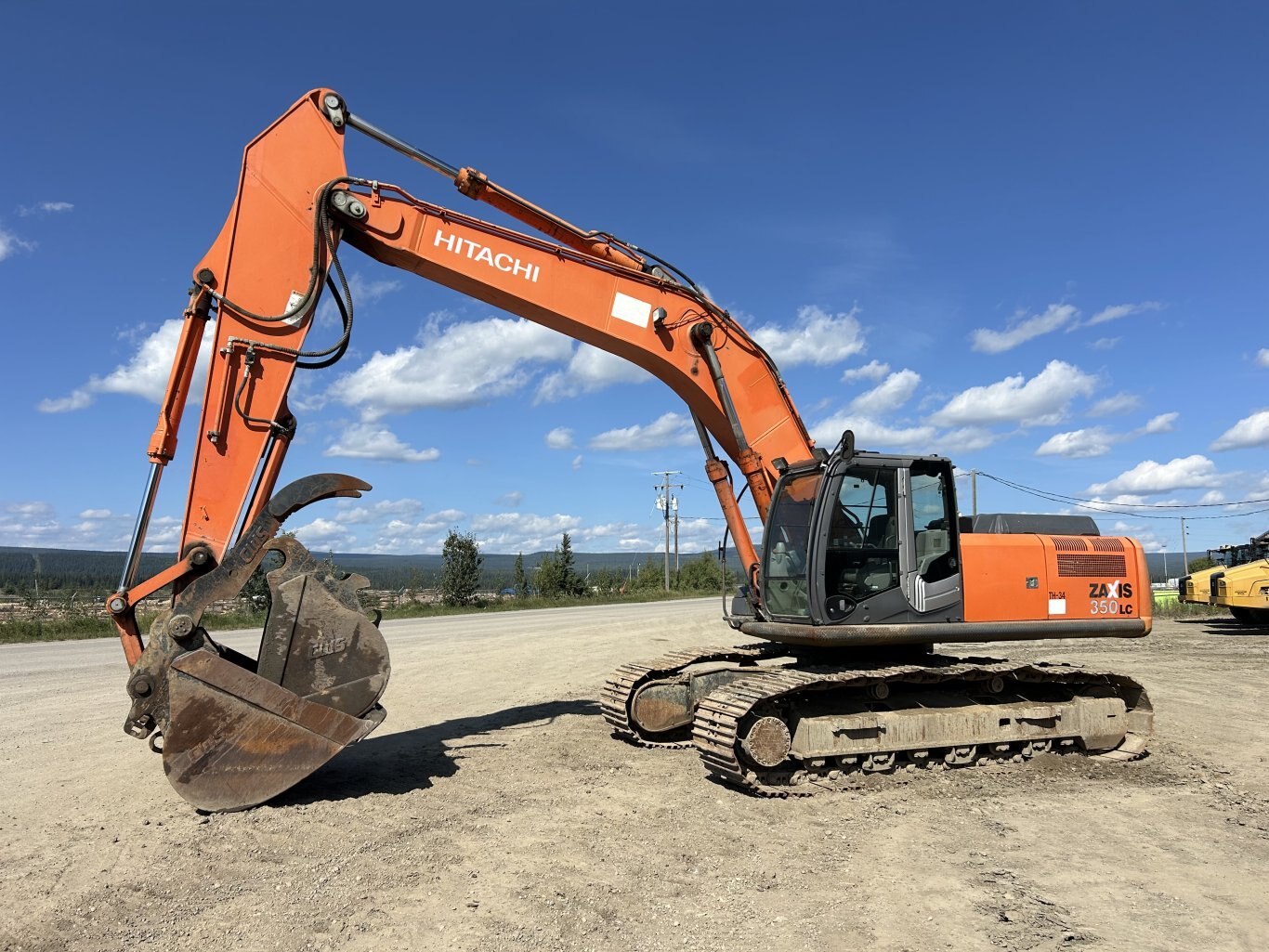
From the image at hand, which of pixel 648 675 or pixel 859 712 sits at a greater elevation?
pixel 648 675

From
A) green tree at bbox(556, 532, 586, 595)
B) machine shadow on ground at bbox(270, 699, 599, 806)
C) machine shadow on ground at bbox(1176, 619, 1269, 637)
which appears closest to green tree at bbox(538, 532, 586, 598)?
green tree at bbox(556, 532, 586, 595)

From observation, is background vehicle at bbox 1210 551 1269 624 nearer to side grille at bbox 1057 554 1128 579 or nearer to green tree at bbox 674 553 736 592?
side grille at bbox 1057 554 1128 579

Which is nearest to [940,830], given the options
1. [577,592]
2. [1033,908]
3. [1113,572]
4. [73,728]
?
[1033,908]

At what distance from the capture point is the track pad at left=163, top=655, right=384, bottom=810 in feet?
20.9

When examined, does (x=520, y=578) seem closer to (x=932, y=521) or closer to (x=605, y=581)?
(x=605, y=581)

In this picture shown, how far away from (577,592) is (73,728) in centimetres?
4080

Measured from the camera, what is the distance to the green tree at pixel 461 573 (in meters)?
41.7

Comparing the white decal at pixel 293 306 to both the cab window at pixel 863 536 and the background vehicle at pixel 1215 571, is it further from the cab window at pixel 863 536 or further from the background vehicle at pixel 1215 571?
the background vehicle at pixel 1215 571

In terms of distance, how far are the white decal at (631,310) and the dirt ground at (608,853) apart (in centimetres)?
416

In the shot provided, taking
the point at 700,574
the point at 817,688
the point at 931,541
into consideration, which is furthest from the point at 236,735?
the point at 700,574

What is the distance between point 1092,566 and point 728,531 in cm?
359

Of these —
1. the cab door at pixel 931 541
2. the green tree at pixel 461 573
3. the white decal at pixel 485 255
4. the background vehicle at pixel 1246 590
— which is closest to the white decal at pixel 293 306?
the white decal at pixel 485 255

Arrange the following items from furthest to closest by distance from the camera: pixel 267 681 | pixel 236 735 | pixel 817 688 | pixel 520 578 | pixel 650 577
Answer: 1. pixel 650 577
2. pixel 520 578
3. pixel 817 688
4. pixel 267 681
5. pixel 236 735

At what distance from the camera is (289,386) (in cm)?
733
